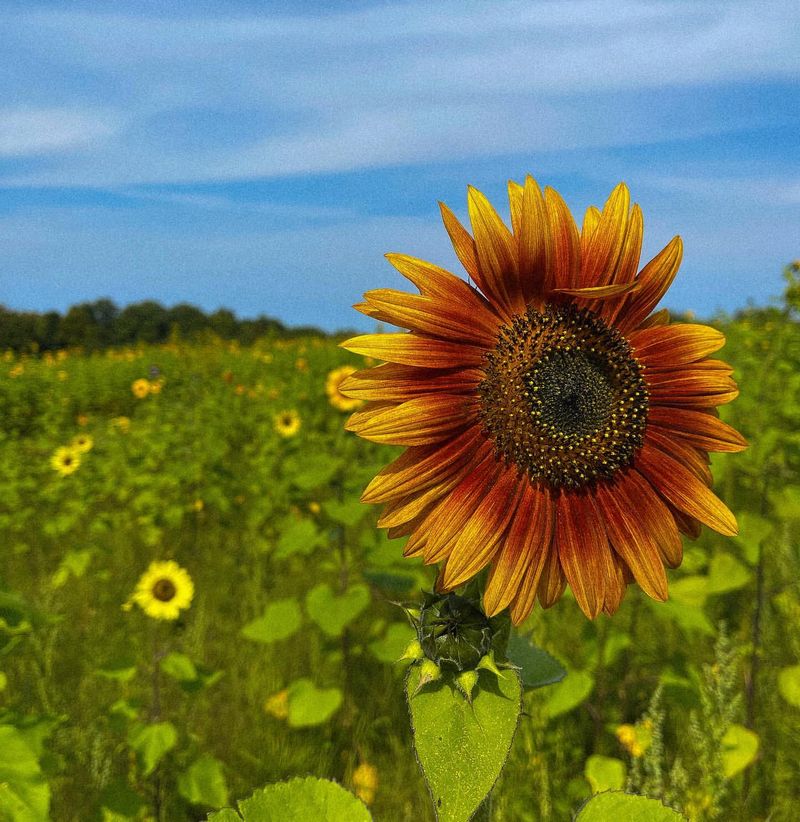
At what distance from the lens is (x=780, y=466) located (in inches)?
119

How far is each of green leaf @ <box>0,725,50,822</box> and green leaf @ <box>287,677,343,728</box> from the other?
1.23m

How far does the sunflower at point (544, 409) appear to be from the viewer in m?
1.16

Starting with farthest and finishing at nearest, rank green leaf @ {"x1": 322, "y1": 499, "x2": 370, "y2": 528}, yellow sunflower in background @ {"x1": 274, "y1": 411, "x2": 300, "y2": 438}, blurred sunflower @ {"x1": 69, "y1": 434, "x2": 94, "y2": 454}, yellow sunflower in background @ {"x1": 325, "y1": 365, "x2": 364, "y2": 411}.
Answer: blurred sunflower @ {"x1": 69, "y1": 434, "x2": 94, "y2": 454} < yellow sunflower in background @ {"x1": 274, "y1": 411, "x2": 300, "y2": 438} < yellow sunflower in background @ {"x1": 325, "y1": 365, "x2": 364, "y2": 411} < green leaf @ {"x1": 322, "y1": 499, "x2": 370, "y2": 528}

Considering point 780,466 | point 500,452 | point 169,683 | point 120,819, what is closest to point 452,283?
point 500,452

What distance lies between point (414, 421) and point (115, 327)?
2445 cm

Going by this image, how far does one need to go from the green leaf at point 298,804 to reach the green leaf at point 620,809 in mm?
341

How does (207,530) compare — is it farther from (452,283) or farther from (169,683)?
(452,283)

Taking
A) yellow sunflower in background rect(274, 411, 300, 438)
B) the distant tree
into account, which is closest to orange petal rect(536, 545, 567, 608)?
yellow sunflower in background rect(274, 411, 300, 438)

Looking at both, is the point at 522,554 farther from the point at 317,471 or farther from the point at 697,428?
the point at 317,471

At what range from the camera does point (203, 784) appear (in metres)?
2.27

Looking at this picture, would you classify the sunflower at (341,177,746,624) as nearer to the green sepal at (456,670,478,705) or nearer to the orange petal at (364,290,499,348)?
the orange petal at (364,290,499,348)

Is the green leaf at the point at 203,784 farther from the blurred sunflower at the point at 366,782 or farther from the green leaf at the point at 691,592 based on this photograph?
the green leaf at the point at 691,592

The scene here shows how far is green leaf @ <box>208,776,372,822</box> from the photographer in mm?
1109

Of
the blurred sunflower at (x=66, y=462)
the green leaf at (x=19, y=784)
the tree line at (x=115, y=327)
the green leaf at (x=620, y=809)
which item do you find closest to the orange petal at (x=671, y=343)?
the green leaf at (x=620, y=809)
